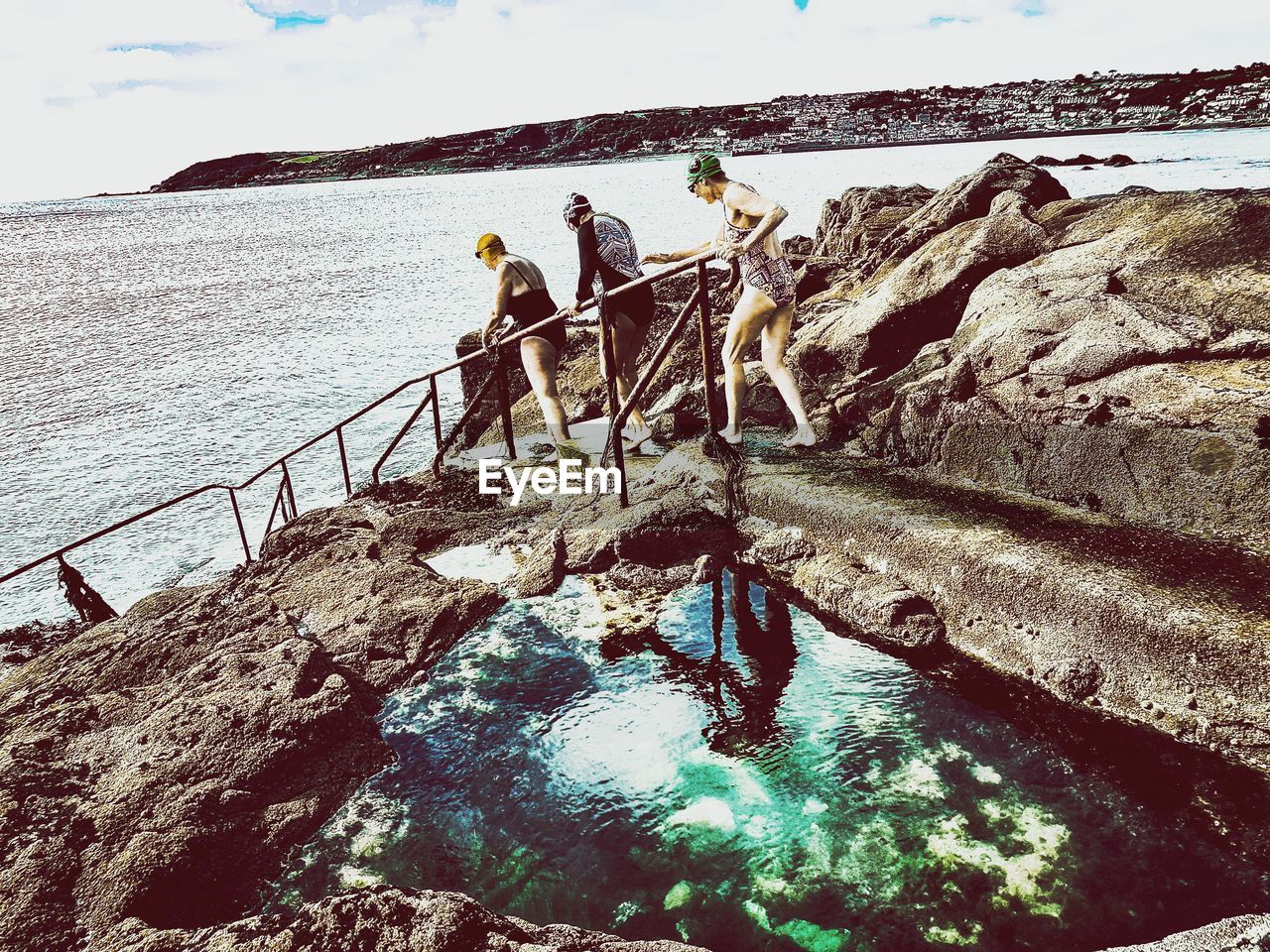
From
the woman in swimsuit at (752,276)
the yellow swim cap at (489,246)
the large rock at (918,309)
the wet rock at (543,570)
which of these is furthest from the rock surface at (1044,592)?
the yellow swim cap at (489,246)

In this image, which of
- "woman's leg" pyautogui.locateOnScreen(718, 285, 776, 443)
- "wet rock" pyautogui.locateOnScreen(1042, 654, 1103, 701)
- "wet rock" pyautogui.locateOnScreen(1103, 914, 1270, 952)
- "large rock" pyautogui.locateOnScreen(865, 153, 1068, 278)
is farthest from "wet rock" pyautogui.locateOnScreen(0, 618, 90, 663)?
"large rock" pyautogui.locateOnScreen(865, 153, 1068, 278)

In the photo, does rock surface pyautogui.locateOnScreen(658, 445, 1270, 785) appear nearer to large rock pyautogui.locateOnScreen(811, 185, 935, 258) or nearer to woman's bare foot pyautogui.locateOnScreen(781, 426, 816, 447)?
woman's bare foot pyautogui.locateOnScreen(781, 426, 816, 447)

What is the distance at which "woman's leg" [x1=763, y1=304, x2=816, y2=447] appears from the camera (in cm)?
686

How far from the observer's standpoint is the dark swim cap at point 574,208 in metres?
7.62

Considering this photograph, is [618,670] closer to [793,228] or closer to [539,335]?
[539,335]

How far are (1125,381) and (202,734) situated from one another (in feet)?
20.2

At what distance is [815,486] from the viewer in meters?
6.21

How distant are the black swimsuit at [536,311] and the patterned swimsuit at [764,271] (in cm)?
220

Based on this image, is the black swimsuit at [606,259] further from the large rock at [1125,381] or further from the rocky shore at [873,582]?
the large rock at [1125,381]

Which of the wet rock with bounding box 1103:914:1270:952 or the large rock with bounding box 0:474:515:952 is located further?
the large rock with bounding box 0:474:515:952

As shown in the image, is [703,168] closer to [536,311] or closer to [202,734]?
[536,311]

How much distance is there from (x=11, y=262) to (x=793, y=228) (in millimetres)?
87539

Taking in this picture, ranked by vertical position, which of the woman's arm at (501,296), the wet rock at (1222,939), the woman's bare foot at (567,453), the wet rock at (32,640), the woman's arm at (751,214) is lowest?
the wet rock at (32,640)

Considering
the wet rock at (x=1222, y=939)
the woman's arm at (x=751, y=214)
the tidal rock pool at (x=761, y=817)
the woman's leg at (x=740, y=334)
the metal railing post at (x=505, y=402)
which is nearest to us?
the wet rock at (x=1222, y=939)
